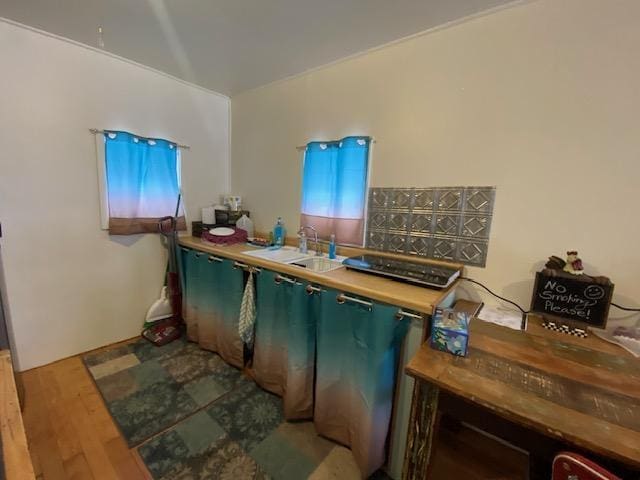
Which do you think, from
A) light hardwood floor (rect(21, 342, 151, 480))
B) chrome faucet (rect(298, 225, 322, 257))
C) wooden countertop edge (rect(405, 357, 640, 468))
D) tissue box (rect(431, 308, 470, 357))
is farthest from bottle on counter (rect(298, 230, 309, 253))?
light hardwood floor (rect(21, 342, 151, 480))

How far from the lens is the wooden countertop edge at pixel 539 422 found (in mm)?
617

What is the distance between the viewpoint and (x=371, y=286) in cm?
130

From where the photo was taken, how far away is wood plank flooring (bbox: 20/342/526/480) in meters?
1.23

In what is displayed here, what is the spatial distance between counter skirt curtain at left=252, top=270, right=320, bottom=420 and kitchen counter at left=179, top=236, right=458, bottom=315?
8 centimetres

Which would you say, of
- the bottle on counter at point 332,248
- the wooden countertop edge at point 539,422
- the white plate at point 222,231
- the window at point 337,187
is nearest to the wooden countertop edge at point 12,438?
the wooden countertop edge at point 539,422

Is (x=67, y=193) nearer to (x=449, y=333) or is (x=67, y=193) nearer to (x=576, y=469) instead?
(x=449, y=333)

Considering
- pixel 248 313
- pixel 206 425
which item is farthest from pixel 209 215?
pixel 206 425

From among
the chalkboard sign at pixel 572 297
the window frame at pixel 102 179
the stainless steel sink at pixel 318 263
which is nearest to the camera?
the chalkboard sign at pixel 572 297

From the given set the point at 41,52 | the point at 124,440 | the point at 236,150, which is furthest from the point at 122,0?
the point at 124,440

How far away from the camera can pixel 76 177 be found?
6.42 ft

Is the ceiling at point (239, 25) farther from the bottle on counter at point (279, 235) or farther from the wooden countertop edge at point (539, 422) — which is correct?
the wooden countertop edge at point (539, 422)

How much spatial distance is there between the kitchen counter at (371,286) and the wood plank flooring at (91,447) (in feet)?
2.59

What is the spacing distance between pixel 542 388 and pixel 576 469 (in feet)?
0.73

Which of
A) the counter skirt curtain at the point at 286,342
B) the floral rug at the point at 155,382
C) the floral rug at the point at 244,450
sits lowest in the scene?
the floral rug at the point at 244,450
